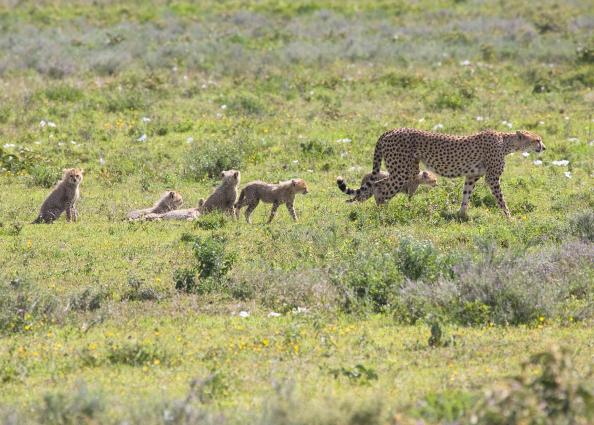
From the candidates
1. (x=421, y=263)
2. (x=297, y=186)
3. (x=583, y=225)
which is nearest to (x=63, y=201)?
(x=297, y=186)

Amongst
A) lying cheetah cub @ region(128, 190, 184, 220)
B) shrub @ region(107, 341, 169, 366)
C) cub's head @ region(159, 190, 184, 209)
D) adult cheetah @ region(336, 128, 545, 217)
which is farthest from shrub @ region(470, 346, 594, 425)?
cub's head @ region(159, 190, 184, 209)

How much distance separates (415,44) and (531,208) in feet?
44.4

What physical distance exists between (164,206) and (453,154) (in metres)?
4.19

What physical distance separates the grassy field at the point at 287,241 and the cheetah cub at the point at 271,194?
1.40 ft

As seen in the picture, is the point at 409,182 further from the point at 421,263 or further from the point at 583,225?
the point at 421,263

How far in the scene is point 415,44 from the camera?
93.7ft

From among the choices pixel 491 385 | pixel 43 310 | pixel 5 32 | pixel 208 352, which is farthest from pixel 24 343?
pixel 5 32

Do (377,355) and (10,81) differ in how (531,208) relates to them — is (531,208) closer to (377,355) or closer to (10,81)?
(377,355)

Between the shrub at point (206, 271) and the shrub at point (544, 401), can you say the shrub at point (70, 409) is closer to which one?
the shrub at point (544, 401)

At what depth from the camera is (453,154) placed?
1559 centimetres

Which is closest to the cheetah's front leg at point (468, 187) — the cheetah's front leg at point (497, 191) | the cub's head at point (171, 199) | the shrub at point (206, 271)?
the cheetah's front leg at point (497, 191)

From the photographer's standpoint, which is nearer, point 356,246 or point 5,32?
point 356,246

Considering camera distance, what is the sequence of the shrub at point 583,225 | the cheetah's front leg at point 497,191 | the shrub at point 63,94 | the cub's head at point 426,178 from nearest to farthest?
the shrub at point 583,225 < the cheetah's front leg at point 497,191 < the cub's head at point 426,178 < the shrub at point 63,94

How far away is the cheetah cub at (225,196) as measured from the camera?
16.3 meters
